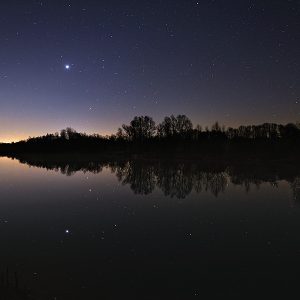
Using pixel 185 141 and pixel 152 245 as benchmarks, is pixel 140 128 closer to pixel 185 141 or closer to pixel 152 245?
pixel 185 141

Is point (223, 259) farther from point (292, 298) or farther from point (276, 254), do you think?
point (292, 298)

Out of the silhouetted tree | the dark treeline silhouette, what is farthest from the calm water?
the silhouetted tree

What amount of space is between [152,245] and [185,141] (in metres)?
103

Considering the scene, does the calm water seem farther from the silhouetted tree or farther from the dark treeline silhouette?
the silhouetted tree

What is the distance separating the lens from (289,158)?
2773 inches

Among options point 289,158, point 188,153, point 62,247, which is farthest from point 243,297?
point 188,153

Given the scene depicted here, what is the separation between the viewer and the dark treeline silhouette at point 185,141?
8131cm

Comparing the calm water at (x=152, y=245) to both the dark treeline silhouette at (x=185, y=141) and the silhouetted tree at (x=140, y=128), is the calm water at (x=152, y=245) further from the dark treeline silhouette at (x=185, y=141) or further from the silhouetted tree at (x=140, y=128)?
the silhouetted tree at (x=140, y=128)

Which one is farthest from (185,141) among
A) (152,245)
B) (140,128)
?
(152,245)

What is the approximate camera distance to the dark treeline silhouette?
81312 millimetres

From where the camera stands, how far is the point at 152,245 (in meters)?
14.1

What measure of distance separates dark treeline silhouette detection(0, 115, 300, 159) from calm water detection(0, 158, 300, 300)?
5643 cm

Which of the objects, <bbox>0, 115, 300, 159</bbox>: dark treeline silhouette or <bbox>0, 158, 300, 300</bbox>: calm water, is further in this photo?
<bbox>0, 115, 300, 159</bbox>: dark treeline silhouette

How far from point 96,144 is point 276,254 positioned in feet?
459
